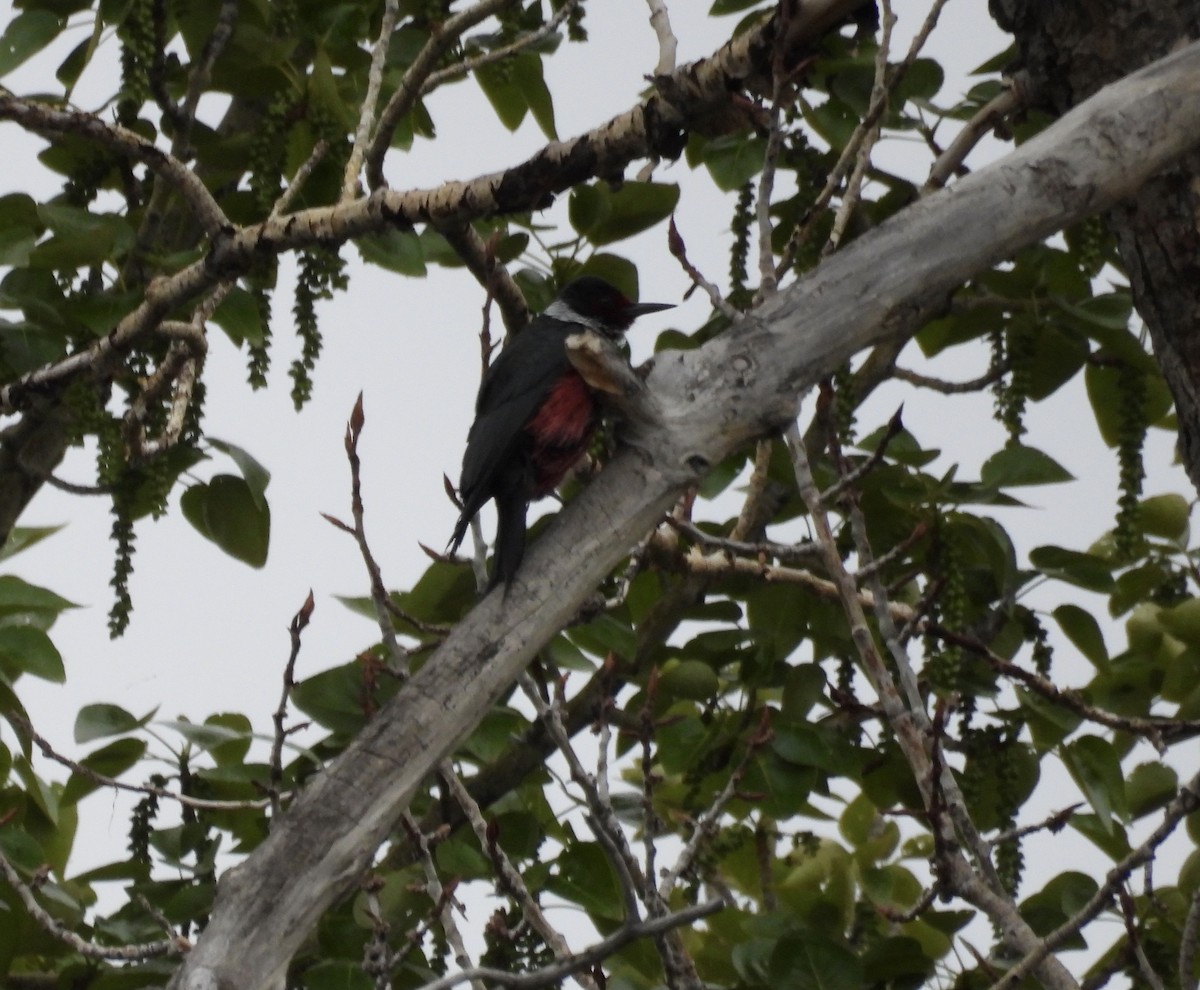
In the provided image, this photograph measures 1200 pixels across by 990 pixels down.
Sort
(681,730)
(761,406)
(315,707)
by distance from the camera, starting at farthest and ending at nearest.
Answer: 1. (681,730)
2. (315,707)
3. (761,406)

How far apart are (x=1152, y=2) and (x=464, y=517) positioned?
1725 mm

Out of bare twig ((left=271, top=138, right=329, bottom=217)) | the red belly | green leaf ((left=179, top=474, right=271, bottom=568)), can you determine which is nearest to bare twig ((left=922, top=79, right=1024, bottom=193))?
the red belly

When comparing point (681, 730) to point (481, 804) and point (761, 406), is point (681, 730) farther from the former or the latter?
point (761, 406)

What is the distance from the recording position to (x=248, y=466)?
3609 millimetres

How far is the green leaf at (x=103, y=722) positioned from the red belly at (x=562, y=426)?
1.08m

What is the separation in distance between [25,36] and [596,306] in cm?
153

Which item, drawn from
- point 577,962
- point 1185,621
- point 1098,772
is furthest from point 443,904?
point 1185,621

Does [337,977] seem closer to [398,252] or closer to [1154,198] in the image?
[398,252]

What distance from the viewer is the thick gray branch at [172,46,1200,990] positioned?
1933 mm

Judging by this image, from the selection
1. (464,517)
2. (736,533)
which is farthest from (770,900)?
(464,517)

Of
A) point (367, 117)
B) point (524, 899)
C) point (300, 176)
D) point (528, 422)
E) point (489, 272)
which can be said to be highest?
point (300, 176)

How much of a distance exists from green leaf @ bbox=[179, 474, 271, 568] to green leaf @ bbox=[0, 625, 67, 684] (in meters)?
0.46

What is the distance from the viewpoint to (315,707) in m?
3.36

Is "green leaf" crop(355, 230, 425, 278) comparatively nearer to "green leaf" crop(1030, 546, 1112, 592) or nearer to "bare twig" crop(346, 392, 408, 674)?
"bare twig" crop(346, 392, 408, 674)
